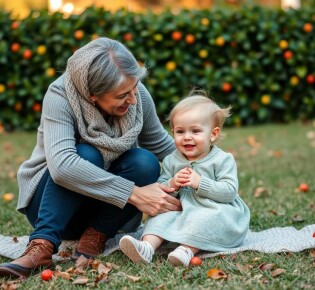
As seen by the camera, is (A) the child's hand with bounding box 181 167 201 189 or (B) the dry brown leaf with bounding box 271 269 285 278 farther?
(A) the child's hand with bounding box 181 167 201 189

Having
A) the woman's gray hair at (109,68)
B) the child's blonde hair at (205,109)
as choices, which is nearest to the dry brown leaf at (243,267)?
the child's blonde hair at (205,109)

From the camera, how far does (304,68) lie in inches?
312

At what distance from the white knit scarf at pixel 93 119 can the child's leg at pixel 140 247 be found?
1.45ft

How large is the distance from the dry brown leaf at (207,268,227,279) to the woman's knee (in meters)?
0.74

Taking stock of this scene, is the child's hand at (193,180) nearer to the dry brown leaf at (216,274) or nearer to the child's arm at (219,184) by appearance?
the child's arm at (219,184)

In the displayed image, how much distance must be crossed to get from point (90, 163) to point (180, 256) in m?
0.58

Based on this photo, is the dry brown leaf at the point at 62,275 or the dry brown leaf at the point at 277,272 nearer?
the dry brown leaf at the point at 277,272

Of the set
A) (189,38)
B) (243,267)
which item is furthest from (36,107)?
(243,267)

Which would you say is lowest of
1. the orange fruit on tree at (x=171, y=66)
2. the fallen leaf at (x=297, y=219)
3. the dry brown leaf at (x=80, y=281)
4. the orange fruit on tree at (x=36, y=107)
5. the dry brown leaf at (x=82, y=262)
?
the orange fruit on tree at (x=36, y=107)

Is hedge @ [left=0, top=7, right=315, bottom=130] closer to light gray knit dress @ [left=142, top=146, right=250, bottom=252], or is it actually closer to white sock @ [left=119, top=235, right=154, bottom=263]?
light gray knit dress @ [left=142, top=146, right=250, bottom=252]

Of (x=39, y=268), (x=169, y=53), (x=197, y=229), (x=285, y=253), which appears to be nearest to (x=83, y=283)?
(x=39, y=268)

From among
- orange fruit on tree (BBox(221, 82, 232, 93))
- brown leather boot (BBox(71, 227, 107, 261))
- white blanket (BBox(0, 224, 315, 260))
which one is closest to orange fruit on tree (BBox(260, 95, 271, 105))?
orange fruit on tree (BBox(221, 82, 232, 93))

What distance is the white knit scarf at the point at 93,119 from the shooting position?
308cm

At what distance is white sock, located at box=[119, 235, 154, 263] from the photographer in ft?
9.69
